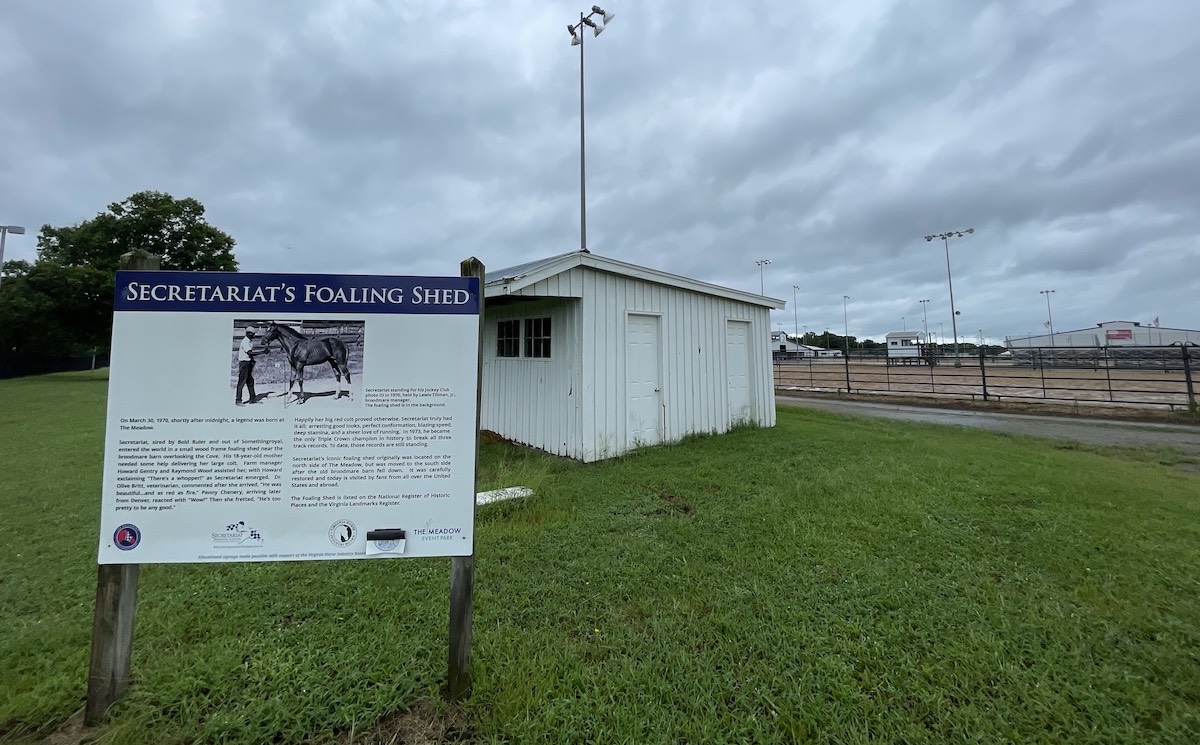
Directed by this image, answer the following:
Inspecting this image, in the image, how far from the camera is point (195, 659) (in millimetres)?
2281

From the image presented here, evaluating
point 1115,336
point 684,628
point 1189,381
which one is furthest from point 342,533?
point 1115,336

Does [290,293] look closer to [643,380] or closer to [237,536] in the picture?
[237,536]

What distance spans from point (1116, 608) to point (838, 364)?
24515mm

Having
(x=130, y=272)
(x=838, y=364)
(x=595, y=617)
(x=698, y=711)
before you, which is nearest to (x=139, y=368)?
(x=130, y=272)

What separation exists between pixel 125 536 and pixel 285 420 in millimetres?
726

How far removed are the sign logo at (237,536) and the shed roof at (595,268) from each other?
11.4ft

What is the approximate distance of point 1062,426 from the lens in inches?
389

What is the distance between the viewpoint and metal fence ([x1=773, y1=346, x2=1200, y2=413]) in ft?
38.2

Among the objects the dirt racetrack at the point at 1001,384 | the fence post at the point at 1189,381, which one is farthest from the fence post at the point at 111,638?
the fence post at the point at 1189,381

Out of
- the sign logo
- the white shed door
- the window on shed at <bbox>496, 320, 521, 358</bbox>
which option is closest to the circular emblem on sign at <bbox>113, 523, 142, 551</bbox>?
the sign logo

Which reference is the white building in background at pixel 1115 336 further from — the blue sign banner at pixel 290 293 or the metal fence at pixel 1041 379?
the blue sign banner at pixel 290 293

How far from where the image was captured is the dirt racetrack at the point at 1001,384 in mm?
12648

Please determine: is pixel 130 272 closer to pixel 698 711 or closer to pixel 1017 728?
pixel 698 711

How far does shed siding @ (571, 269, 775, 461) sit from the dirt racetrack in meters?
9.17
